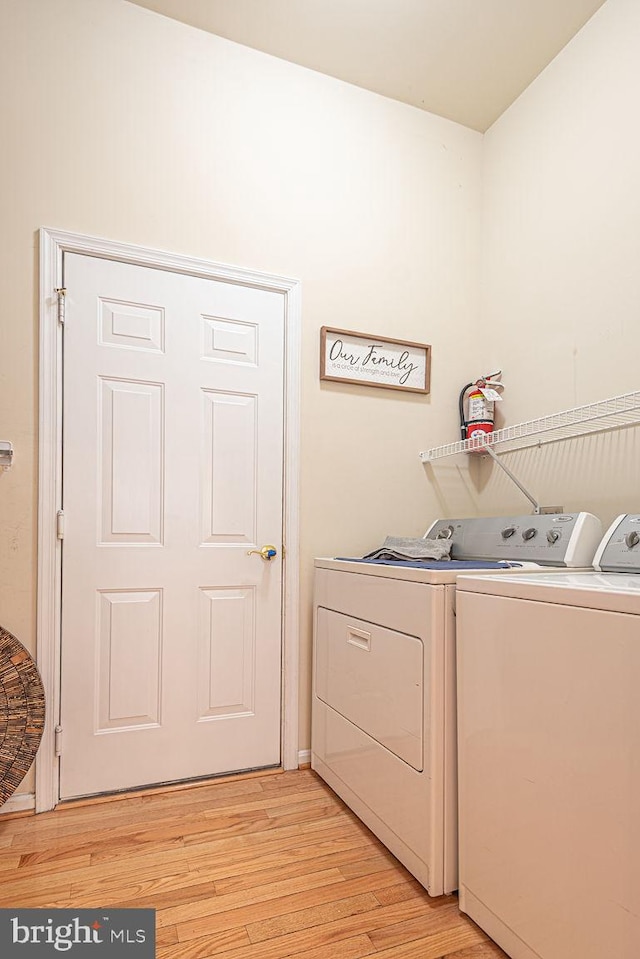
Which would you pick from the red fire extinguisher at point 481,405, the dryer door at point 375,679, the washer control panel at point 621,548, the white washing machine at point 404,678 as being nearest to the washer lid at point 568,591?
the white washing machine at point 404,678

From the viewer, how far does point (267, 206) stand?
223cm

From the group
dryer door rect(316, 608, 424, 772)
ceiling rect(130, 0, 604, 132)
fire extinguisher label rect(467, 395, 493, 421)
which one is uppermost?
ceiling rect(130, 0, 604, 132)

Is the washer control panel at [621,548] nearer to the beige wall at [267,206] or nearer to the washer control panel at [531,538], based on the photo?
the washer control panel at [531,538]

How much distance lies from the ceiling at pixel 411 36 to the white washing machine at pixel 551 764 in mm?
2124

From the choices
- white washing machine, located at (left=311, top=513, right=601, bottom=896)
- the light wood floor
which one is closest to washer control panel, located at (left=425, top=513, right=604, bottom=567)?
white washing machine, located at (left=311, top=513, right=601, bottom=896)

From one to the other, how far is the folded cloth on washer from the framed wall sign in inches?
28.0

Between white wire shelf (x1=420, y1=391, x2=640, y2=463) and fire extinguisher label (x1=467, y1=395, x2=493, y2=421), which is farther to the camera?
fire extinguisher label (x1=467, y1=395, x2=493, y2=421)

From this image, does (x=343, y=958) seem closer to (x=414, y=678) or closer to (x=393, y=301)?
(x=414, y=678)

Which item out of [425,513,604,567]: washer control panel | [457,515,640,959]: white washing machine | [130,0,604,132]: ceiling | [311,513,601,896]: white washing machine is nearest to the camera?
[457,515,640,959]: white washing machine

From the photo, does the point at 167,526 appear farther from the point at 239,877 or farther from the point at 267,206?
the point at 267,206

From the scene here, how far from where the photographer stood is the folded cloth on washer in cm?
188

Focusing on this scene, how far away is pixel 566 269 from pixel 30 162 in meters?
1.96

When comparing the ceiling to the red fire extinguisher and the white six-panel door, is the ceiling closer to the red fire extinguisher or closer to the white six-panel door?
the white six-panel door

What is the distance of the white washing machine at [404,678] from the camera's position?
1.38m
